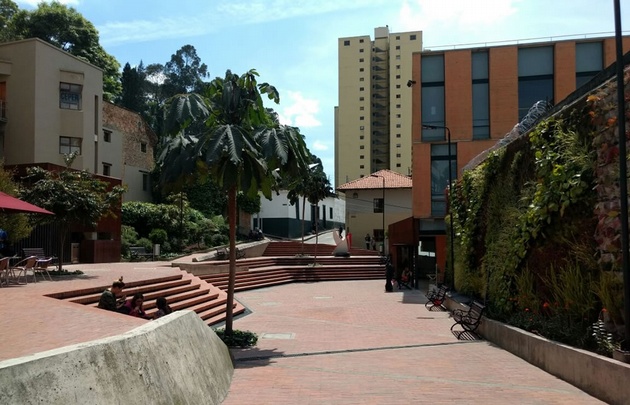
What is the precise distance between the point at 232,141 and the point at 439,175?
20554 millimetres

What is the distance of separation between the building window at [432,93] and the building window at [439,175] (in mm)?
674

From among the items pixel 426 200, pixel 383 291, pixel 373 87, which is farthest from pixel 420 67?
pixel 373 87

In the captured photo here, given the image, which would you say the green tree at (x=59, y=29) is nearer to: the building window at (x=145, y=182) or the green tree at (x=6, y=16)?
the green tree at (x=6, y=16)

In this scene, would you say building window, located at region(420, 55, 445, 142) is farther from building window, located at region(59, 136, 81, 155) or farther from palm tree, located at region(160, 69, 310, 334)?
building window, located at region(59, 136, 81, 155)

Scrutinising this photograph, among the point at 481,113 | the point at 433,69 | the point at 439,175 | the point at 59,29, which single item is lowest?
the point at 439,175

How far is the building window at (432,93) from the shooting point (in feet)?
94.0

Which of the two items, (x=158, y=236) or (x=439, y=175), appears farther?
(x=158, y=236)

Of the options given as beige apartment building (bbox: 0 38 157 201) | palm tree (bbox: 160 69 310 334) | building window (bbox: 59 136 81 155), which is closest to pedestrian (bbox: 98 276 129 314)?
palm tree (bbox: 160 69 310 334)

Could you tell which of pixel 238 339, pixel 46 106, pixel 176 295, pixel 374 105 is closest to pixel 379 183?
pixel 46 106

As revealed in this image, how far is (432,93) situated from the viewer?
28.8 metres

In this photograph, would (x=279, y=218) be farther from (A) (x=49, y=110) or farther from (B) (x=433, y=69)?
(B) (x=433, y=69)

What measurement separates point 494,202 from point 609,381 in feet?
25.8

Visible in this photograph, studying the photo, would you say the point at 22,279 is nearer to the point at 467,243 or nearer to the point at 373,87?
the point at 467,243

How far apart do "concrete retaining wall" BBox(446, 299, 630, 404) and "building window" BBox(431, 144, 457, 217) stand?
1778 cm
